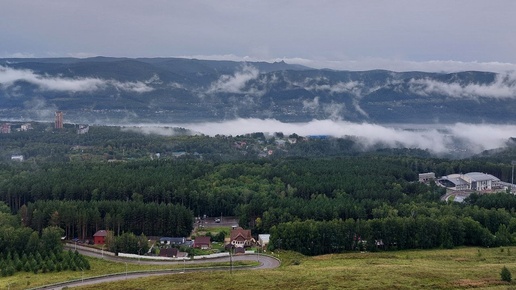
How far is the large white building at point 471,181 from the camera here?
8781 centimetres

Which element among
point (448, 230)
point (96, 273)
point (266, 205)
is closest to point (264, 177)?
point (266, 205)

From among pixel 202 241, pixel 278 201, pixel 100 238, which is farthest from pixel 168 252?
pixel 278 201

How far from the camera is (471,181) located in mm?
88000

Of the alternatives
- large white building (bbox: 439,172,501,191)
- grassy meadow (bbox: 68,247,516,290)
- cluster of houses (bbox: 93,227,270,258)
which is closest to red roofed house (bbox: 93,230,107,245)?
cluster of houses (bbox: 93,227,270,258)

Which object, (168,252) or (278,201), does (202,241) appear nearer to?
(168,252)

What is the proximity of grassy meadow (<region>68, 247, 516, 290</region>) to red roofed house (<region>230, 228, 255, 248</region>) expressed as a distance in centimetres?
812

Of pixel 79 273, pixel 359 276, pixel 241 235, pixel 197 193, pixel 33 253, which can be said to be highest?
pixel 197 193

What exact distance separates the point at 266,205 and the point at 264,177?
60.6 ft

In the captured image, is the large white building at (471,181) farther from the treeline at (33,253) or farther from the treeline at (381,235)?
the treeline at (33,253)

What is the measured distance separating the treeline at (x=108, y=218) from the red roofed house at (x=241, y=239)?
625 cm

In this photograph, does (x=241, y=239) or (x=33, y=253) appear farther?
(x=241, y=239)

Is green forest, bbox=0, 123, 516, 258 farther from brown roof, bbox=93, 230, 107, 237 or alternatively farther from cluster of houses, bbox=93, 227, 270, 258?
cluster of houses, bbox=93, 227, 270, 258

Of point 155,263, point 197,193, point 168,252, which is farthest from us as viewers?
point 197,193

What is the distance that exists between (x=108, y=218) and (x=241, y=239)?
44.5 ft
